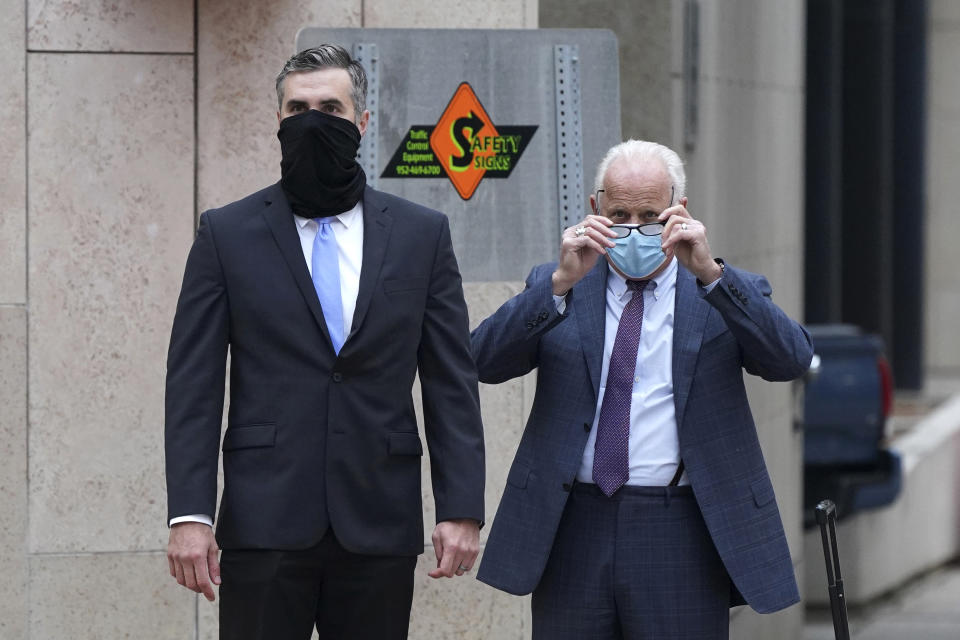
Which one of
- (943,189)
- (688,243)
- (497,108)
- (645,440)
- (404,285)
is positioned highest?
(943,189)

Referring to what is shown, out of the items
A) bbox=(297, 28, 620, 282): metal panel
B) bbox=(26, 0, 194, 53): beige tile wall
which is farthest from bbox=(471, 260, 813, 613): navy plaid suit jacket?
bbox=(26, 0, 194, 53): beige tile wall

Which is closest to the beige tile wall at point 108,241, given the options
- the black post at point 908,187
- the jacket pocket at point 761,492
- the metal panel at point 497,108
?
the metal panel at point 497,108

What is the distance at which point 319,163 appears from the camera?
3.91 meters

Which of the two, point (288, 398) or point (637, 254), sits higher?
point (637, 254)

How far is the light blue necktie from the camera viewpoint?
3918 millimetres

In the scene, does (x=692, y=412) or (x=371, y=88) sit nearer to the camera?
(x=692, y=412)

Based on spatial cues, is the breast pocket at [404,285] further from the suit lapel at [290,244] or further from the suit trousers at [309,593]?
the suit trousers at [309,593]

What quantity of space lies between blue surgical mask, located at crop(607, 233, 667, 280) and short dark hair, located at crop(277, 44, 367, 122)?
67 cm

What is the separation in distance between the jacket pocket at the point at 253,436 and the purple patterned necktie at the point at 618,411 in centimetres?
77

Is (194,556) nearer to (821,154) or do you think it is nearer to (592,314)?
(592,314)

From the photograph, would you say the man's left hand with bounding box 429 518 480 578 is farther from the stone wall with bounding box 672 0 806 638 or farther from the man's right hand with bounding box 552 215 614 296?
the stone wall with bounding box 672 0 806 638

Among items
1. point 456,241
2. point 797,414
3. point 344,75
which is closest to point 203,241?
point 344,75

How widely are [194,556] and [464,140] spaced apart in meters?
2.08

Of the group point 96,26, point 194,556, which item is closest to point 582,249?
point 194,556
